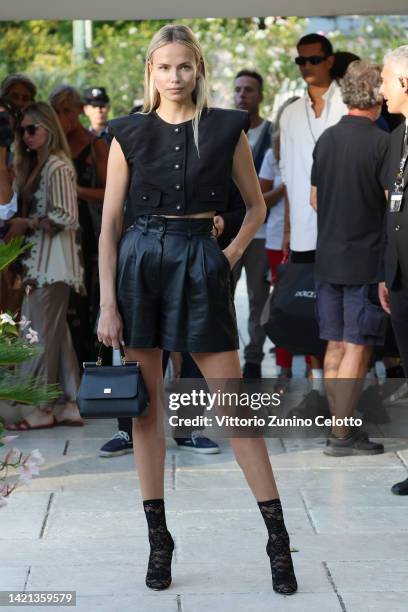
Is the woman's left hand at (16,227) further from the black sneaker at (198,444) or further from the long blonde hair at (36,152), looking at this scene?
the black sneaker at (198,444)

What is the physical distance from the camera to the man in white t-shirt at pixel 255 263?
861 cm

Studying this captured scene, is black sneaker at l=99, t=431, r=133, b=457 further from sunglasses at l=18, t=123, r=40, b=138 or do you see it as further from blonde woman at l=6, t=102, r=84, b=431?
sunglasses at l=18, t=123, r=40, b=138

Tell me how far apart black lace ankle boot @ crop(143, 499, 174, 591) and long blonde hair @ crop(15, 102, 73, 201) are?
10.4ft

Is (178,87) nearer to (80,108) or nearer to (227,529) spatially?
(227,529)

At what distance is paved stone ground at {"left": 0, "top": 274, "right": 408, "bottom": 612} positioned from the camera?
443cm

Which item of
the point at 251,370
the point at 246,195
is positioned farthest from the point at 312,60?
the point at 246,195

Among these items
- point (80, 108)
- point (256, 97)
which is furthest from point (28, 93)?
point (256, 97)

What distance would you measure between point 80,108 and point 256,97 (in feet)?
4.59

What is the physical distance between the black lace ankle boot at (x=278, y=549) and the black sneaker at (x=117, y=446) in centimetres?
229

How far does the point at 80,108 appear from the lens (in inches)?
326

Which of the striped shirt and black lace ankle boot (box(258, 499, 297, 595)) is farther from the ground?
the striped shirt

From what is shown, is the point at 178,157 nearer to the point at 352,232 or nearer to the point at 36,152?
the point at 352,232

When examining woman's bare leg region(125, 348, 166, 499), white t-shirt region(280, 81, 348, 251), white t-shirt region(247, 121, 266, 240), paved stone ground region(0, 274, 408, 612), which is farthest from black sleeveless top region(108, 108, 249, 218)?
white t-shirt region(247, 121, 266, 240)

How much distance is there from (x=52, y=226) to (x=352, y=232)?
1.73 metres
